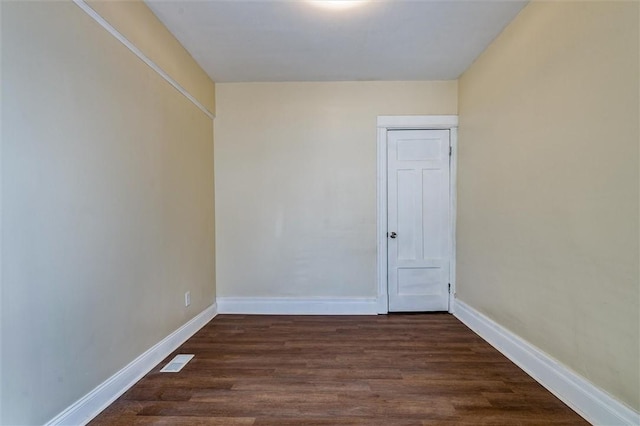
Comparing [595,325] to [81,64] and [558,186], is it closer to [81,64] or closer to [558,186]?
[558,186]

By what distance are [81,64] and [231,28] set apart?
1.22m

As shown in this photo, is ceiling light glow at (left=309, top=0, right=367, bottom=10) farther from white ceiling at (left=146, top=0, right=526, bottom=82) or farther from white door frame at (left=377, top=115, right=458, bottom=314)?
white door frame at (left=377, top=115, right=458, bottom=314)

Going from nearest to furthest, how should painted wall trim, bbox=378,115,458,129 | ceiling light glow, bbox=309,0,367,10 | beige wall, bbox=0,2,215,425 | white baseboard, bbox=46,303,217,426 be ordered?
beige wall, bbox=0,2,215,425 < white baseboard, bbox=46,303,217,426 < ceiling light glow, bbox=309,0,367,10 < painted wall trim, bbox=378,115,458,129

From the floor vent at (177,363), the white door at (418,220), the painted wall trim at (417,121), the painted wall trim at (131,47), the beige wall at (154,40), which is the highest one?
the beige wall at (154,40)

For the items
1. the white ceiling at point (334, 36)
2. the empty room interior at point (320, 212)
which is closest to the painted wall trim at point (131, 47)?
the empty room interior at point (320, 212)

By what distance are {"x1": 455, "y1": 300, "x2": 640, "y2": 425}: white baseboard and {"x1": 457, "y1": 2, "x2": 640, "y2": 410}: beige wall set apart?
56mm

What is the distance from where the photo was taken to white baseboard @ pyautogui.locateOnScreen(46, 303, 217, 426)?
64.5 inches

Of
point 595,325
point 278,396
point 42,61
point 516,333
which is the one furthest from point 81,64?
point 516,333

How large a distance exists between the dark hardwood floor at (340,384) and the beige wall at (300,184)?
73cm

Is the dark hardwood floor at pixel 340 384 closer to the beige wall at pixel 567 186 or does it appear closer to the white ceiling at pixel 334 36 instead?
the beige wall at pixel 567 186

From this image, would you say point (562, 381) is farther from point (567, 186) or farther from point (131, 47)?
point (131, 47)

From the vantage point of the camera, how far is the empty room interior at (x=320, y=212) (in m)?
1.52

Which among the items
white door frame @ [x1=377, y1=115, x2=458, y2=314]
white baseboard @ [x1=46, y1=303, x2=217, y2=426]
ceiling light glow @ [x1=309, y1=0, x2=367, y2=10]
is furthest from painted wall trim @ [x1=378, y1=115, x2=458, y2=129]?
white baseboard @ [x1=46, y1=303, x2=217, y2=426]

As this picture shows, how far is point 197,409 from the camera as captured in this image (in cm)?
185
